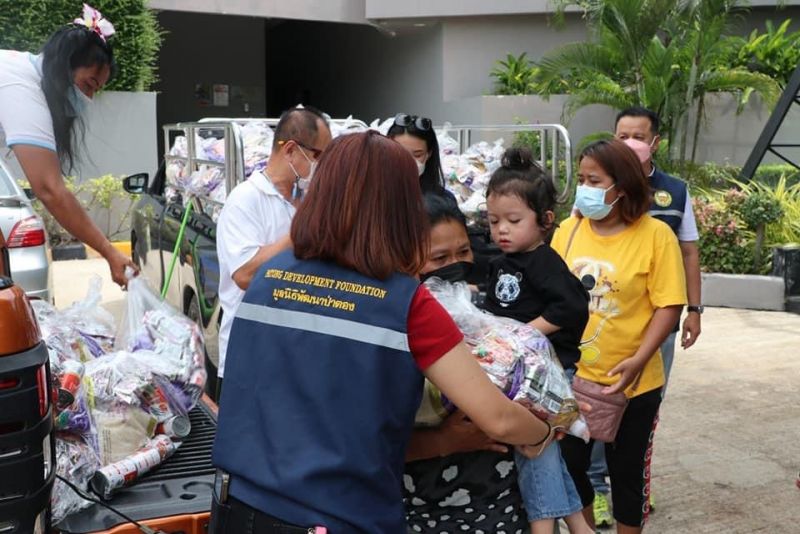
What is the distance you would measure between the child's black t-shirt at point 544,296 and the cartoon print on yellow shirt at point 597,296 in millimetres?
634

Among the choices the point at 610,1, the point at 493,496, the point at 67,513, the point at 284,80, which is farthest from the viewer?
the point at 284,80

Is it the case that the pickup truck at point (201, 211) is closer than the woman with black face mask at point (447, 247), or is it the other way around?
the woman with black face mask at point (447, 247)

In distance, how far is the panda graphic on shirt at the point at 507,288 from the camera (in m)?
2.81

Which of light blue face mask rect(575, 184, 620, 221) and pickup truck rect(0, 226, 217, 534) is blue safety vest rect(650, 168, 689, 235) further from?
pickup truck rect(0, 226, 217, 534)

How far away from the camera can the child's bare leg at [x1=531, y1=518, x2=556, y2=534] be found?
2311 millimetres

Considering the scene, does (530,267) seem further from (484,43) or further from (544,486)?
(484,43)

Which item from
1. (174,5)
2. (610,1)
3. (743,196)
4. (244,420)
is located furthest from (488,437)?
(174,5)

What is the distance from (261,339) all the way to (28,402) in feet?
2.16

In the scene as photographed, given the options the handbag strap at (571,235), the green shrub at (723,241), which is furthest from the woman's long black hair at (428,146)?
the green shrub at (723,241)

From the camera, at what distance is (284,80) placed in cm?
2398

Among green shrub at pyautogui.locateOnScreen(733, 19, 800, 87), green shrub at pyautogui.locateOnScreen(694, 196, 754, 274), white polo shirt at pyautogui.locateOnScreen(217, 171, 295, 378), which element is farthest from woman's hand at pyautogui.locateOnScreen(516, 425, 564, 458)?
green shrub at pyautogui.locateOnScreen(733, 19, 800, 87)

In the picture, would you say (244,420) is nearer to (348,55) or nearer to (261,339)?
(261,339)

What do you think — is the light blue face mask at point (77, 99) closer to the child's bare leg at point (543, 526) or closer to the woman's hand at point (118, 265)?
the woman's hand at point (118, 265)

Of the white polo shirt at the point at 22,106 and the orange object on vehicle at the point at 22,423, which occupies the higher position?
the white polo shirt at the point at 22,106
